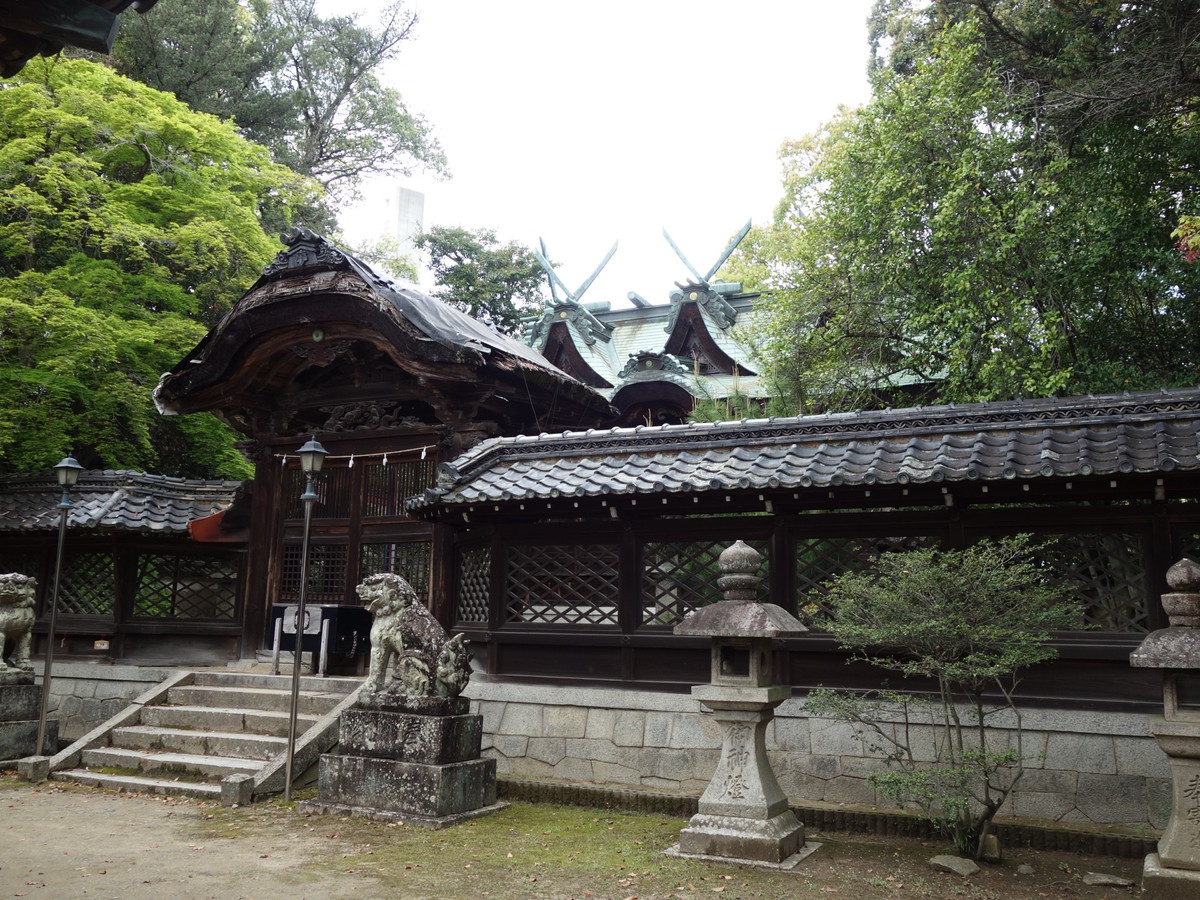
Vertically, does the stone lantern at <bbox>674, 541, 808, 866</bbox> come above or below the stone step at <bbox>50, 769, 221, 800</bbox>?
above

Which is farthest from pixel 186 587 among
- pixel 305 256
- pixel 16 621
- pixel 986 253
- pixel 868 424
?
pixel 986 253

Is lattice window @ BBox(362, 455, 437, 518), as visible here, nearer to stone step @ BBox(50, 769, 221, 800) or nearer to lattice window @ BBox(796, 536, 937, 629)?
stone step @ BBox(50, 769, 221, 800)

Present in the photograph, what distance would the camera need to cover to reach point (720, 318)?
76.8 feet

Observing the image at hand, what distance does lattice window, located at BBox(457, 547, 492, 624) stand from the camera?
11.5m

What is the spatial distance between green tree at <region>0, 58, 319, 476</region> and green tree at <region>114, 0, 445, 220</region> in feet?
20.9

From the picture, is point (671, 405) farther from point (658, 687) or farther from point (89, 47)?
point (89, 47)

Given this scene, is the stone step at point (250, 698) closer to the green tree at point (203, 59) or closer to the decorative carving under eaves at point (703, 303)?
the decorative carving under eaves at point (703, 303)

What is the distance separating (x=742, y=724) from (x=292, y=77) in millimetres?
29505

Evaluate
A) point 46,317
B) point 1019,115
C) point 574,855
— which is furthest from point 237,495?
point 1019,115

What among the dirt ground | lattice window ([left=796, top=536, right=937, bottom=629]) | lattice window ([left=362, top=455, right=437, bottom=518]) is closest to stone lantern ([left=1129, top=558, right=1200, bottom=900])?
the dirt ground

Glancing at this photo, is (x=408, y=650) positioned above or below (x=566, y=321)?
below

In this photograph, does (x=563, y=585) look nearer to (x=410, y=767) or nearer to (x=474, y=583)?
(x=474, y=583)

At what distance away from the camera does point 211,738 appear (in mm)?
10922

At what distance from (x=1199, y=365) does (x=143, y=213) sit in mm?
18306
